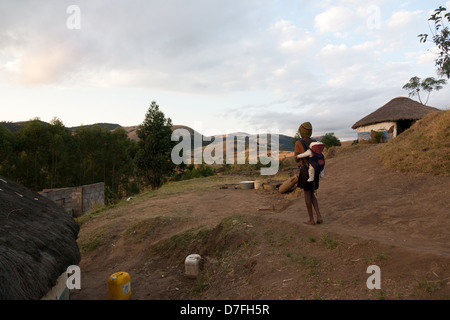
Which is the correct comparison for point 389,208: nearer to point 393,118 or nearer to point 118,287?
point 118,287

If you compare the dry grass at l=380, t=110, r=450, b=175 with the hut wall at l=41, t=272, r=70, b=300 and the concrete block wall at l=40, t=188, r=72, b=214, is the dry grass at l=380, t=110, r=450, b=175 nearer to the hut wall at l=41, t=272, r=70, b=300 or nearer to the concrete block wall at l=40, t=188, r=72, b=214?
the hut wall at l=41, t=272, r=70, b=300

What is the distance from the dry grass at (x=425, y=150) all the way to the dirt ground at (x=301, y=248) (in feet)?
1.33

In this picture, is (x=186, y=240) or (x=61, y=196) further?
(x=61, y=196)

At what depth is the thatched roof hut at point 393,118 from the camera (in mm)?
20922

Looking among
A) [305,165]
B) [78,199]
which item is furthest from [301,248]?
[78,199]

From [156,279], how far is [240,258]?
6.50ft

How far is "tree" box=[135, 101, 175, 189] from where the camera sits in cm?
2542

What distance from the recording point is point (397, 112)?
21.4m

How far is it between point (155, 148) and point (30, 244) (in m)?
22.8

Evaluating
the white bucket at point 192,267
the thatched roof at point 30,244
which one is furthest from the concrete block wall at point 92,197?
the white bucket at point 192,267

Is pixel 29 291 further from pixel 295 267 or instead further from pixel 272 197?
pixel 272 197

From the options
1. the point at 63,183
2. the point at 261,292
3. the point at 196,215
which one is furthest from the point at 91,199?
the point at 261,292

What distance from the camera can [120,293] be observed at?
4566 mm

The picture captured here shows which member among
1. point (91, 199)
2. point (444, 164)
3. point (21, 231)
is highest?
point (444, 164)
